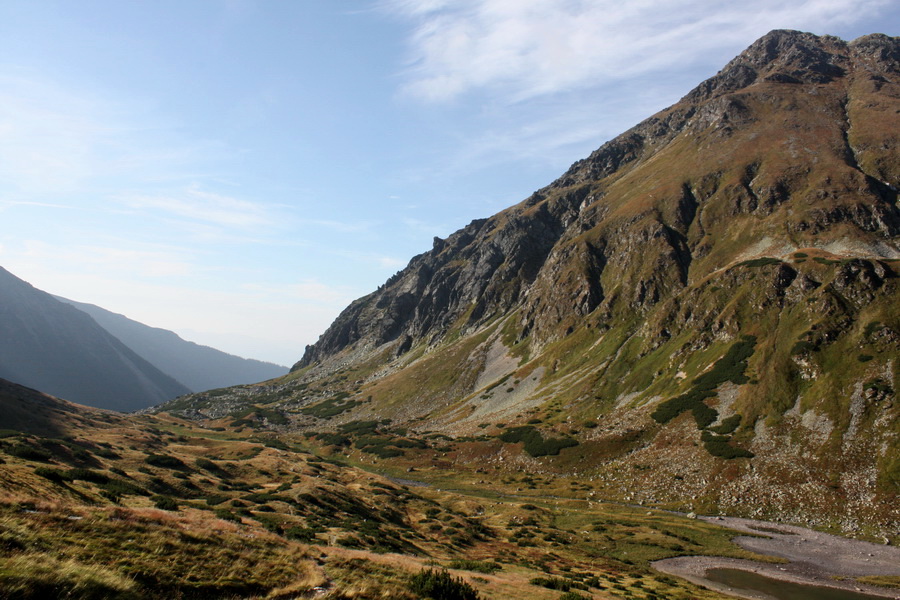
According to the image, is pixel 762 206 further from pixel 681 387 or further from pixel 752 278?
pixel 681 387

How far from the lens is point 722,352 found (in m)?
100

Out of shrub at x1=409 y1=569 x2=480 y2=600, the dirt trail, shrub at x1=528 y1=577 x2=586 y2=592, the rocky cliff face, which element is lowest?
the dirt trail

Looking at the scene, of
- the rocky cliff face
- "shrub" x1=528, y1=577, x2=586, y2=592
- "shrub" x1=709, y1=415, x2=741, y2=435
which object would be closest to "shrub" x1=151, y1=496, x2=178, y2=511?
"shrub" x1=528, y1=577, x2=586, y2=592

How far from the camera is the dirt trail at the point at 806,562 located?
132 ft

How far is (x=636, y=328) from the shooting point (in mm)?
138750

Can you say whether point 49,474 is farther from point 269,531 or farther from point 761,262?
point 761,262

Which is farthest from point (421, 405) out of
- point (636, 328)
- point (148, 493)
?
point (148, 493)

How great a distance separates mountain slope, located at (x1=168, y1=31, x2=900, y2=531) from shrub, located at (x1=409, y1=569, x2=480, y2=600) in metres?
61.3

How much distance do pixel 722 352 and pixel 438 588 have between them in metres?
103

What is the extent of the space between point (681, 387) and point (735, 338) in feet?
60.0

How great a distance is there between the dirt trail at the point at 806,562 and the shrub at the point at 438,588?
30945 millimetres

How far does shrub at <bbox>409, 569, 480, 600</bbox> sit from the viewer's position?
60.3 feet

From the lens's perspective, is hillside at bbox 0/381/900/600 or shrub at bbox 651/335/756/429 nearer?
hillside at bbox 0/381/900/600

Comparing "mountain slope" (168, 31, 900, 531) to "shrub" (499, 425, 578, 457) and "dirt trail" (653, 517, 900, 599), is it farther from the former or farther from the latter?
"dirt trail" (653, 517, 900, 599)
